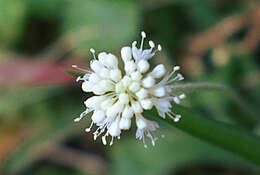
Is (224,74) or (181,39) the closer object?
(224,74)

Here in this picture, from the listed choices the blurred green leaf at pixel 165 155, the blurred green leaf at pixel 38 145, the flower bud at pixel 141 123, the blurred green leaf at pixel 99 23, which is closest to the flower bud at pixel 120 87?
the flower bud at pixel 141 123

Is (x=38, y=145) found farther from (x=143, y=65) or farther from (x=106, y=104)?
(x=143, y=65)

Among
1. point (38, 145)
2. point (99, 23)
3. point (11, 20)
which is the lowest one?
point (38, 145)

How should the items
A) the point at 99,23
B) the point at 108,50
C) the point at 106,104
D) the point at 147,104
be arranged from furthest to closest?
the point at 99,23 → the point at 108,50 → the point at 106,104 → the point at 147,104

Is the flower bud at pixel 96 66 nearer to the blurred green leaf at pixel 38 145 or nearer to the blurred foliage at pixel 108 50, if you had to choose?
the blurred foliage at pixel 108 50

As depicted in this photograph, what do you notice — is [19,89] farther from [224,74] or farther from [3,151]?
[224,74]

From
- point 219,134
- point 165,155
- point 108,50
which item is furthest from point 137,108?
point 108,50

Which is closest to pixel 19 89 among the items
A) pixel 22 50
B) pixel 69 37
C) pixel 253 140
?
pixel 22 50
